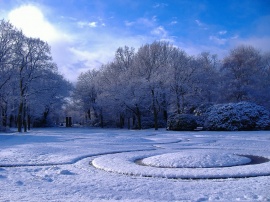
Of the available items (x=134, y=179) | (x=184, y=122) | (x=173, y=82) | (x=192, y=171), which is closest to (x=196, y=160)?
(x=192, y=171)

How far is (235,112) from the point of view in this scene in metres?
28.0

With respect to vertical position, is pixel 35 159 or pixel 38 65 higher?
pixel 38 65

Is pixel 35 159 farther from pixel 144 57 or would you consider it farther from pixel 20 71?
pixel 144 57

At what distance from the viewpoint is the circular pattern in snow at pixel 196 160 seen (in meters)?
10.0

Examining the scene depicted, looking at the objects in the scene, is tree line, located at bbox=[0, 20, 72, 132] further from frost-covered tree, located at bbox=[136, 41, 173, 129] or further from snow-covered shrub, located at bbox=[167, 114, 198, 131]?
snow-covered shrub, located at bbox=[167, 114, 198, 131]

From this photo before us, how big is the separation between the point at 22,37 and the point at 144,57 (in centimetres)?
1479

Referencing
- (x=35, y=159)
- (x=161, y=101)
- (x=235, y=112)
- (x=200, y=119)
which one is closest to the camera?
(x=35, y=159)

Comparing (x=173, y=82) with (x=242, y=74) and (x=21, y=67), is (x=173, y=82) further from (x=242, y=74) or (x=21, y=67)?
(x=21, y=67)

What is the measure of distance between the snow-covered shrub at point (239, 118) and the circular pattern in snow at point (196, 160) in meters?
17.5

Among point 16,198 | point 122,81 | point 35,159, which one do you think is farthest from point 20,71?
point 16,198

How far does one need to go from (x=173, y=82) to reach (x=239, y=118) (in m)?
11.7

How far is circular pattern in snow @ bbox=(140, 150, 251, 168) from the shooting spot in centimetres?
1004

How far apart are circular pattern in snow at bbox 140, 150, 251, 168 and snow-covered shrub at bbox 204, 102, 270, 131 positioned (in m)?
17.5

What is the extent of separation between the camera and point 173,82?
37.6 m
